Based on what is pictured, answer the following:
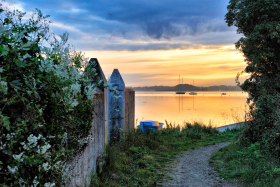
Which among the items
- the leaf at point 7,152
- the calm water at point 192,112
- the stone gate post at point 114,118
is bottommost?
the calm water at point 192,112

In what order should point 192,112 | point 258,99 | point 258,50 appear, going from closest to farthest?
1. point 258,99
2. point 258,50
3. point 192,112

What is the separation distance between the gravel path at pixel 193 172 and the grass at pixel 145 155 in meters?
0.30

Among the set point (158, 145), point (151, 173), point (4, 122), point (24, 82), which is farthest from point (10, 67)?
point (158, 145)

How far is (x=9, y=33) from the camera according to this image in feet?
5.66

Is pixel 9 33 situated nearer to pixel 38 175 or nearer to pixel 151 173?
pixel 38 175

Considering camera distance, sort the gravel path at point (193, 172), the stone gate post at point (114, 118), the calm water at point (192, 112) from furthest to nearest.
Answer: the calm water at point (192, 112) < the stone gate post at point (114, 118) < the gravel path at point (193, 172)

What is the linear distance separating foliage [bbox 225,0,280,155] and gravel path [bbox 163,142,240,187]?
6.07ft

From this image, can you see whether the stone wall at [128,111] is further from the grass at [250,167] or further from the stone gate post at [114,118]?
the grass at [250,167]

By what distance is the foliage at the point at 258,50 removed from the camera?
670cm

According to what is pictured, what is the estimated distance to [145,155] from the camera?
6.58 metres

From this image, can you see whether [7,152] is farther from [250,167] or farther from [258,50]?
[258,50]

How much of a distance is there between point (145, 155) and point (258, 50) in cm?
587

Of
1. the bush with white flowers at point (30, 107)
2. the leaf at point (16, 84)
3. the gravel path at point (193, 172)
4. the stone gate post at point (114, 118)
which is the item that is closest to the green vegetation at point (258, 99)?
the gravel path at point (193, 172)

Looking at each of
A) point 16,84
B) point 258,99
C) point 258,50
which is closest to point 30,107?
point 16,84
